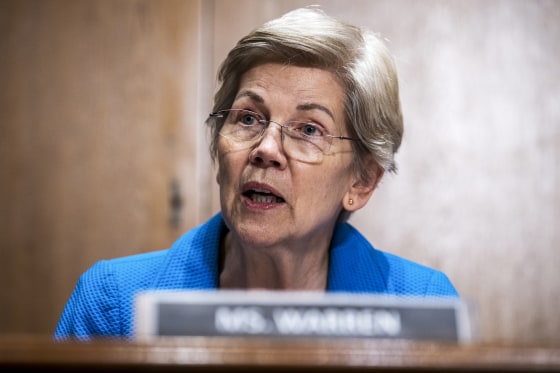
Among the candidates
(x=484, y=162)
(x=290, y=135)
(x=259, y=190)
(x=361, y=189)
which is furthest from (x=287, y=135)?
(x=484, y=162)

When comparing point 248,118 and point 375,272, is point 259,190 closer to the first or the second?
point 248,118

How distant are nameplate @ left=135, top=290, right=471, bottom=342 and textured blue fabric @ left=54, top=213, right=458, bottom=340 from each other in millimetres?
646

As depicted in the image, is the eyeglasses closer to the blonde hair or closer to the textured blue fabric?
the blonde hair

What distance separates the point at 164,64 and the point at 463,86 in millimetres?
1107

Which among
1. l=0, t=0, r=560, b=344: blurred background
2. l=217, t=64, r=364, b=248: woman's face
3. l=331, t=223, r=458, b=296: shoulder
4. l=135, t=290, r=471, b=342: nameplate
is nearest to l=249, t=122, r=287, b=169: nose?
l=217, t=64, r=364, b=248: woman's face

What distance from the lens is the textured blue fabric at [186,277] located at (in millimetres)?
1365

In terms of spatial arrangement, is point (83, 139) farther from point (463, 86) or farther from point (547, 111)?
point (547, 111)

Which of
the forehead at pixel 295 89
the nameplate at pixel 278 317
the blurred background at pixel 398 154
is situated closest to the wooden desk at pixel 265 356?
the nameplate at pixel 278 317

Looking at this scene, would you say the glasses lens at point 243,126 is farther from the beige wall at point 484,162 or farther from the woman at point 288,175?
the beige wall at point 484,162

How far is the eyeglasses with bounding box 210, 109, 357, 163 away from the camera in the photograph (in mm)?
1396

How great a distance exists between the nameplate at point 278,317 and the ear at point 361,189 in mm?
771

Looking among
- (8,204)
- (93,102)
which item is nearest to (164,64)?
(93,102)

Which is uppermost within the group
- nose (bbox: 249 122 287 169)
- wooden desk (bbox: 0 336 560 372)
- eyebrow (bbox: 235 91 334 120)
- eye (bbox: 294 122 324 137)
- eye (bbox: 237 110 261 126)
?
eyebrow (bbox: 235 91 334 120)

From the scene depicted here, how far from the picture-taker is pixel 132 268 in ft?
4.76
